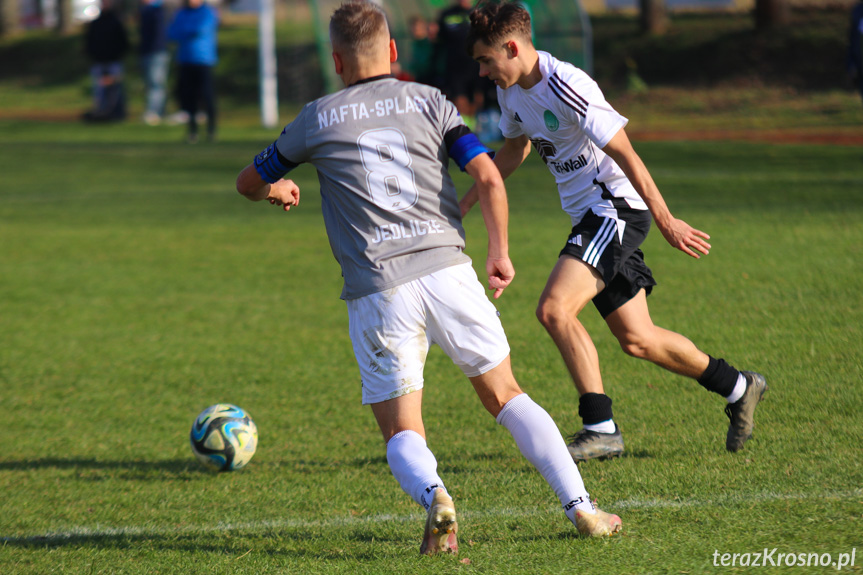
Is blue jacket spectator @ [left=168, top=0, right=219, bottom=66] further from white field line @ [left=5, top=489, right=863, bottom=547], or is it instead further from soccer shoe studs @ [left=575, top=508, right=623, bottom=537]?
soccer shoe studs @ [left=575, top=508, right=623, bottom=537]

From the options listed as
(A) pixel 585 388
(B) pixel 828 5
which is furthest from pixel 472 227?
(B) pixel 828 5

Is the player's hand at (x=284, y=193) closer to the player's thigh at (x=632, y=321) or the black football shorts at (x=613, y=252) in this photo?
the black football shorts at (x=613, y=252)

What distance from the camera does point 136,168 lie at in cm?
1672

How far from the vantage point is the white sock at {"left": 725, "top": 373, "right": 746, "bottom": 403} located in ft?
14.4

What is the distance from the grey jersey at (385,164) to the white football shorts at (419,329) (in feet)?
0.17

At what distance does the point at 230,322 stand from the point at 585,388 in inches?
152

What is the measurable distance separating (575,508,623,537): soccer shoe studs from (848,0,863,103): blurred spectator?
10180mm

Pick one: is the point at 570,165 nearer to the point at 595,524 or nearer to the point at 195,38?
the point at 595,524

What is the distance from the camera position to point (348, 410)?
540 centimetres

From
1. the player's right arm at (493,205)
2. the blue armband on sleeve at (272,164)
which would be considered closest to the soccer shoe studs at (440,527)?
the player's right arm at (493,205)

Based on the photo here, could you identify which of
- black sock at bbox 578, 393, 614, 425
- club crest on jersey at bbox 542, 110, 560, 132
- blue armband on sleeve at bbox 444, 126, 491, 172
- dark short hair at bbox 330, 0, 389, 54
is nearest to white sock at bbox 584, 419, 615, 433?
black sock at bbox 578, 393, 614, 425

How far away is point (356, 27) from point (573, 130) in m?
1.35

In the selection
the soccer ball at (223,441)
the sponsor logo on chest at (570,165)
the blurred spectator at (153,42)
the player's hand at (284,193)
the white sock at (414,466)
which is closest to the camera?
the white sock at (414,466)

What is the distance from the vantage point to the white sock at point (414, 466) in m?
3.19
